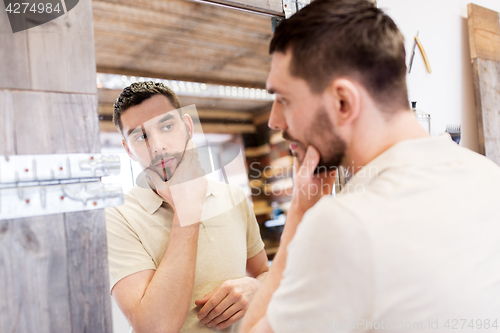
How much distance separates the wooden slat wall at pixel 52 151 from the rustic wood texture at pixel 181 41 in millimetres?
155

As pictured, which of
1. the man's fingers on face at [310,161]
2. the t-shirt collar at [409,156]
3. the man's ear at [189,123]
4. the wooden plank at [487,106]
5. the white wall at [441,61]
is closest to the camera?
the t-shirt collar at [409,156]

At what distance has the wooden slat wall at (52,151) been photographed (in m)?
0.71

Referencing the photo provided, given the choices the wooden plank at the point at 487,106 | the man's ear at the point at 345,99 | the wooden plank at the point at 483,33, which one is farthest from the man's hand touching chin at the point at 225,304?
the wooden plank at the point at 483,33

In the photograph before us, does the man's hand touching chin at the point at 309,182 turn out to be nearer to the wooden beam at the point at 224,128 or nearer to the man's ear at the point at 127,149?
the wooden beam at the point at 224,128

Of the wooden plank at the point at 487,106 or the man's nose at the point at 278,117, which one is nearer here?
the man's nose at the point at 278,117

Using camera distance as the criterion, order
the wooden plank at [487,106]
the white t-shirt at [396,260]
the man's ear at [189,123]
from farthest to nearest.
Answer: the wooden plank at [487,106] < the man's ear at [189,123] < the white t-shirt at [396,260]

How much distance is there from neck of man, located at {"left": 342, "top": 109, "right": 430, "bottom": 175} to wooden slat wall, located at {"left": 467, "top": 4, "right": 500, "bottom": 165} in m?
1.56

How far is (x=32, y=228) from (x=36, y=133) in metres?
0.19

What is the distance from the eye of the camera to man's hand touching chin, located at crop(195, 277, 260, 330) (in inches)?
41.1

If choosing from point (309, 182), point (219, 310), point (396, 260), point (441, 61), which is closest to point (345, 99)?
point (309, 182)

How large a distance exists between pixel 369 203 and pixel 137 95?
0.68 meters

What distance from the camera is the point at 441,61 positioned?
2035mm

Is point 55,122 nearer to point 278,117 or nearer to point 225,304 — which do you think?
point 278,117

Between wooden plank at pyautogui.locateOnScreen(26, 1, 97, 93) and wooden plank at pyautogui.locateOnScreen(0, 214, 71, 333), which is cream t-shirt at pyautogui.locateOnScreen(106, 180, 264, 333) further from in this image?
wooden plank at pyautogui.locateOnScreen(26, 1, 97, 93)
